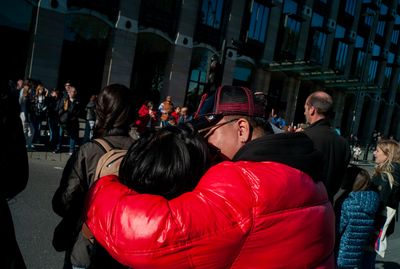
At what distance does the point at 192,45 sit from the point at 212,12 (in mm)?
2347

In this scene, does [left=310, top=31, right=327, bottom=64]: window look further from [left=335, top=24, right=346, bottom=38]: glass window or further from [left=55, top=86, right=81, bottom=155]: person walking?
[left=55, top=86, right=81, bottom=155]: person walking

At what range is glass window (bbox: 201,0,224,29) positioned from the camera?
72.0ft

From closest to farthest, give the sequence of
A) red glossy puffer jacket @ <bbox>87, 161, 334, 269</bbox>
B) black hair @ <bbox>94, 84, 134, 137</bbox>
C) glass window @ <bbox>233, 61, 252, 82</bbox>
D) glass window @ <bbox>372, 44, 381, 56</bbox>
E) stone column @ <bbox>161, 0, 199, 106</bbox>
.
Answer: red glossy puffer jacket @ <bbox>87, 161, 334, 269</bbox>
black hair @ <bbox>94, 84, 134, 137</bbox>
stone column @ <bbox>161, 0, 199, 106</bbox>
glass window @ <bbox>233, 61, 252, 82</bbox>
glass window @ <bbox>372, 44, 381, 56</bbox>

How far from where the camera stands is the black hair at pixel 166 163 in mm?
1336

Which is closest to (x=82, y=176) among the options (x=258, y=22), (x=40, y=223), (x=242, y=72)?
(x=40, y=223)

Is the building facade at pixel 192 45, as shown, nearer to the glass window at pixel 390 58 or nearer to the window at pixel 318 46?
the window at pixel 318 46

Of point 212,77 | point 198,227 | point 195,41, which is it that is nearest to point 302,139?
point 198,227

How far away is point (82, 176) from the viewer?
2336 mm

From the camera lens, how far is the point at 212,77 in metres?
9.75

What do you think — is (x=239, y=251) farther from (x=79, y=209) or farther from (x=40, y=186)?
(x=40, y=186)

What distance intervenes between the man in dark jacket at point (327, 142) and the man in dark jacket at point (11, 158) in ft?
7.02

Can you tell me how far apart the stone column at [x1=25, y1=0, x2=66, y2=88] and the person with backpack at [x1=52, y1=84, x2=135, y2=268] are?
15.0 m

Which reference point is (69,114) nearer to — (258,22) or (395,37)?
(258,22)

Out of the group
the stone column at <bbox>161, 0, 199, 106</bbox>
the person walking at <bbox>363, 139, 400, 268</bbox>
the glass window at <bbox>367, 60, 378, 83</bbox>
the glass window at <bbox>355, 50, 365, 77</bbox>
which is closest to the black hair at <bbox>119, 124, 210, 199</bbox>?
the person walking at <bbox>363, 139, 400, 268</bbox>
